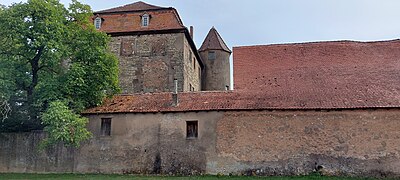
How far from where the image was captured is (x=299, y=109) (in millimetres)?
20531

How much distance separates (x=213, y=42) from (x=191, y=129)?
1657 centimetres

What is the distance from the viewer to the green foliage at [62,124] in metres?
19.1

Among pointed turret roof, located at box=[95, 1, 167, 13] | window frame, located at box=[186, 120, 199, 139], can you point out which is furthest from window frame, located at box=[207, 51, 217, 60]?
window frame, located at box=[186, 120, 199, 139]

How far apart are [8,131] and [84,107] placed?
446cm

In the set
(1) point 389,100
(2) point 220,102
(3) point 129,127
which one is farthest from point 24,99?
(1) point 389,100

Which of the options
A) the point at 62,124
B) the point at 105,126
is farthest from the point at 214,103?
the point at 62,124

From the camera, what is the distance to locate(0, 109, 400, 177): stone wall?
19.9 m

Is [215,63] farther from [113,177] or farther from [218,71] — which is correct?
[113,177]

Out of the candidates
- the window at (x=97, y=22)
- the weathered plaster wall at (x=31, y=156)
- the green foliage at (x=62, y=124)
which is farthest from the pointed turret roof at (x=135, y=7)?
the green foliage at (x=62, y=124)

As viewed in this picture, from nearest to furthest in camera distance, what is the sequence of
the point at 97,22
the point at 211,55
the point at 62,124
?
the point at 62,124 < the point at 97,22 < the point at 211,55

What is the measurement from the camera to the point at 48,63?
21.7 metres

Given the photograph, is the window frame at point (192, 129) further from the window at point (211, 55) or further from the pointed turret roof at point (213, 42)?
the pointed turret roof at point (213, 42)

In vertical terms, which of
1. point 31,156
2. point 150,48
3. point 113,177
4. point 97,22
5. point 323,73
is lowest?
point 113,177

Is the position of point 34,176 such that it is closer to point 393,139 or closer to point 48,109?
point 48,109
